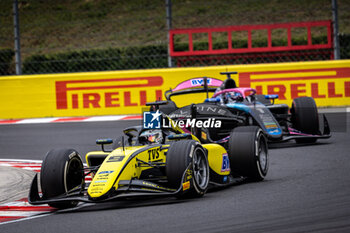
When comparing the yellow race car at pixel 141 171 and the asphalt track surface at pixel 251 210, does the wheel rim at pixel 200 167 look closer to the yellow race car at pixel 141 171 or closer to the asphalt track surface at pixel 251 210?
the yellow race car at pixel 141 171

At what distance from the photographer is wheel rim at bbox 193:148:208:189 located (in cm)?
773

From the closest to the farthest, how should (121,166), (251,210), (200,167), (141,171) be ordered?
1. (251,210)
2. (121,166)
3. (141,171)
4. (200,167)

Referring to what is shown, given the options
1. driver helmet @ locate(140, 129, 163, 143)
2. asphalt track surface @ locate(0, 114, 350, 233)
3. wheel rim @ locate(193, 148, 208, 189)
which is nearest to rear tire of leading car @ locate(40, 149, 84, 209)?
asphalt track surface @ locate(0, 114, 350, 233)

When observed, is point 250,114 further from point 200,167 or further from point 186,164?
point 186,164

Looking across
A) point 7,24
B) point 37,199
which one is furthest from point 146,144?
point 7,24

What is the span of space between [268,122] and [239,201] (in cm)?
439

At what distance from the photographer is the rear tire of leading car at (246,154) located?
8586 millimetres

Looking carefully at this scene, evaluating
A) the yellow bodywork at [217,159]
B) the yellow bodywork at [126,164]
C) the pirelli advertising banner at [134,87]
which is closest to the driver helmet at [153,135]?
the yellow bodywork at [126,164]

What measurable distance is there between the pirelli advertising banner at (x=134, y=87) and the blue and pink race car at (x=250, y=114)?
4.17 meters

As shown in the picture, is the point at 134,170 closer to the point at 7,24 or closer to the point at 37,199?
the point at 37,199

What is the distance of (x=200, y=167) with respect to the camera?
7.90 metres

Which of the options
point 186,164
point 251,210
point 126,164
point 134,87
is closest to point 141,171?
point 126,164

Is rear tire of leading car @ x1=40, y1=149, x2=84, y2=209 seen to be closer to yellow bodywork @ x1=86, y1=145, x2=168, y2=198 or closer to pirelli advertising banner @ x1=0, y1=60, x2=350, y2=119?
yellow bodywork @ x1=86, y1=145, x2=168, y2=198

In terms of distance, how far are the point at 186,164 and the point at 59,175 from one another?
52.7 inches
